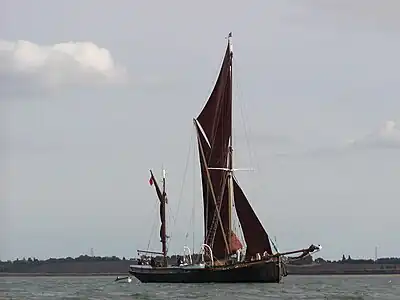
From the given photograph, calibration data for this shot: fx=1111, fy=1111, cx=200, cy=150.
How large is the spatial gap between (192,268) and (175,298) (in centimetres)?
2387

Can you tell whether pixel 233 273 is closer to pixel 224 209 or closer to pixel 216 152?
pixel 224 209

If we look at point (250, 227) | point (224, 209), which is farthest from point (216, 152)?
point (250, 227)

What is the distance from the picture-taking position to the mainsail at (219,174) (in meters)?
79.3

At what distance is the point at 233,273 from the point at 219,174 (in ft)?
24.1

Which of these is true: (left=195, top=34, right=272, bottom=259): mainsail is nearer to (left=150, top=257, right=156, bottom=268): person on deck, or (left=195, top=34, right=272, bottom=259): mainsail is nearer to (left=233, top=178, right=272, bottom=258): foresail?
(left=233, top=178, right=272, bottom=258): foresail

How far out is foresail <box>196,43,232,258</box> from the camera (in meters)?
79.6

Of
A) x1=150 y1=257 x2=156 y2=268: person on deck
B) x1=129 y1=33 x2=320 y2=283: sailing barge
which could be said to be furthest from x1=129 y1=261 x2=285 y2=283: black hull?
x1=150 y1=257 x2=156 y2=268: person on deck

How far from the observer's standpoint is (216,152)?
80250 mm

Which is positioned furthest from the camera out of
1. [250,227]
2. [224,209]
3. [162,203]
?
[162,203]

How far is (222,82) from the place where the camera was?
267 feet

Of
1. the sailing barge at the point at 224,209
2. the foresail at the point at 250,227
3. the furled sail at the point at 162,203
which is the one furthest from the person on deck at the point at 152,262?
the foresail at the point at 250,227

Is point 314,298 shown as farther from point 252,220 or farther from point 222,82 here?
point 222,82

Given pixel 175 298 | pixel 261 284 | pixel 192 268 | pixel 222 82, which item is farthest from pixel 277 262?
A: pixel 175 298

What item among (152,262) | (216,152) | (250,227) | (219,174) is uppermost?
(216,152)
